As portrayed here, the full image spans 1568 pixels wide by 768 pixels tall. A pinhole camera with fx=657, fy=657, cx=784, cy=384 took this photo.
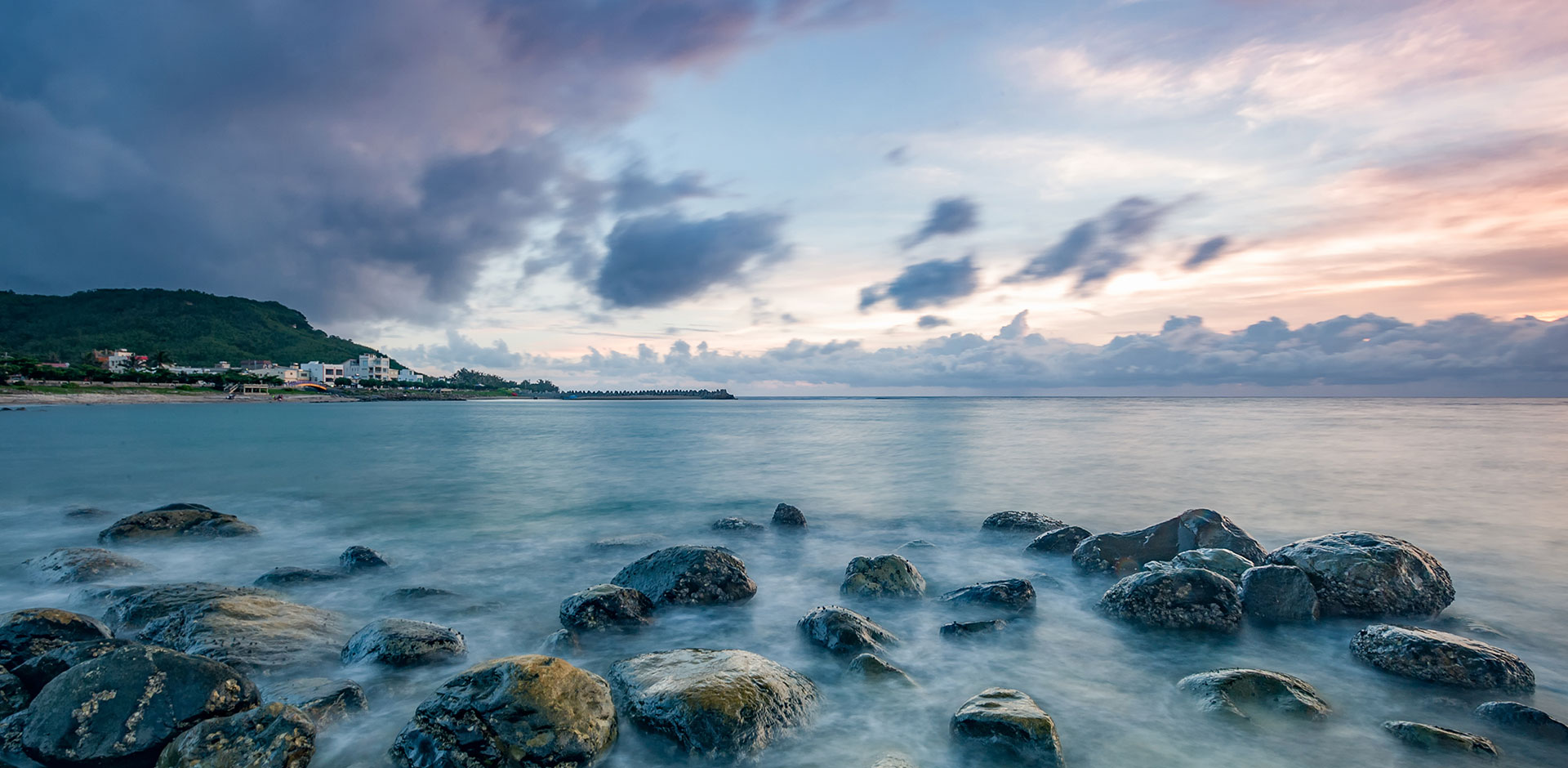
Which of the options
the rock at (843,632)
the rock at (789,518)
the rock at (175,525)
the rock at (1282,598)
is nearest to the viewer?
the rock at (843,632)

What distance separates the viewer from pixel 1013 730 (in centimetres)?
495

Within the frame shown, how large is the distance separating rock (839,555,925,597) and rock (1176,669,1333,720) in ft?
11.9

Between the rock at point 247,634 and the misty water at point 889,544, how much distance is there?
0.42 metres

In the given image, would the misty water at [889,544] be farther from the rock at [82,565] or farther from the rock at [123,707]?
the rock at [123,707]

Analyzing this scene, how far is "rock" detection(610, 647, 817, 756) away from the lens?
494 cm

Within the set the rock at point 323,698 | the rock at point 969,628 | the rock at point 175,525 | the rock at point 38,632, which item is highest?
the rock at point 38,632

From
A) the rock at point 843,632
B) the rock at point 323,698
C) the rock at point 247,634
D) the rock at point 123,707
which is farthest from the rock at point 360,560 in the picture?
the rock at point 843,632

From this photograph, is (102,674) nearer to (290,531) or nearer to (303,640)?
(303,640)

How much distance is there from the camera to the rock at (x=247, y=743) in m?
4.26

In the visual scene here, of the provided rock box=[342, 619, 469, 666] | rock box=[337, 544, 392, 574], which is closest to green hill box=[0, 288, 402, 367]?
rock box=[337, 544, 392, 574]

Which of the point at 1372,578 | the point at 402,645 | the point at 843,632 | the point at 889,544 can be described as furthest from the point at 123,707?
the point at 1372,578

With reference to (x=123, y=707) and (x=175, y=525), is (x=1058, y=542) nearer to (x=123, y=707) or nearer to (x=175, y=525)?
(x=123, y=707)

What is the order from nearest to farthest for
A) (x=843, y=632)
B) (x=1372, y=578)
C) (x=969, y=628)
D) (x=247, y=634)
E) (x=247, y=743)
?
1. (x=247, y=743)
2. (x=247, y=634)
3. (x=843, y=632)
4. (x=969, y=628)
5. (x=1372, y=578)

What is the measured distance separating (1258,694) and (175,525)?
16567 millimetres
